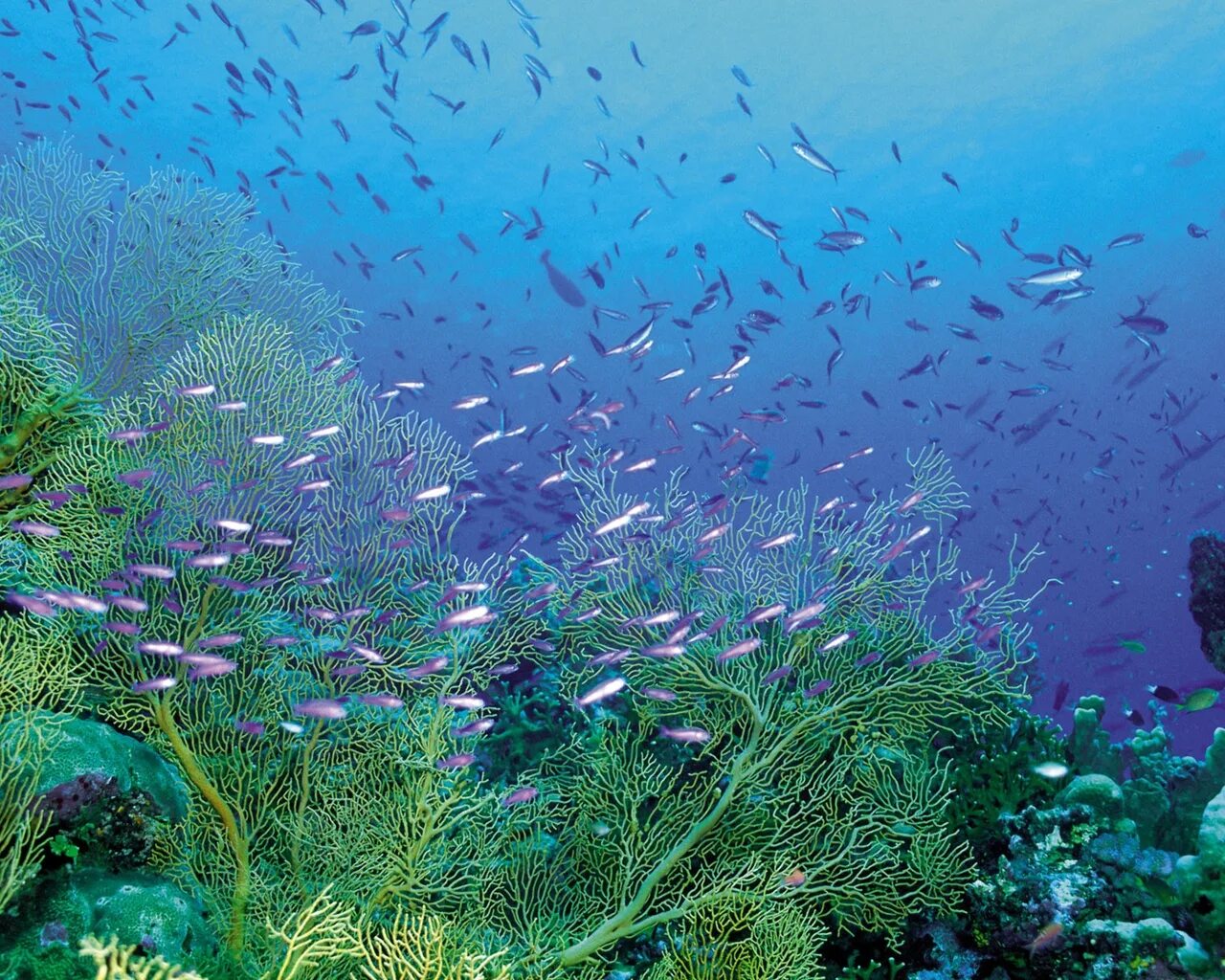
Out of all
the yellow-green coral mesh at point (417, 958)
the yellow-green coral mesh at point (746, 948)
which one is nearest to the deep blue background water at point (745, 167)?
the yellow-green coral mesh at point (746, 948)

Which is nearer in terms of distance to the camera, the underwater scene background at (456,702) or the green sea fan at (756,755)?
the underwater scene background at (456,702)

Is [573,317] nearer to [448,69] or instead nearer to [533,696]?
[448,69]

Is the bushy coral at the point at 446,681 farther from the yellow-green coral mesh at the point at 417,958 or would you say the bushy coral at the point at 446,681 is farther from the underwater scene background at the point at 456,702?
the yellow-green coral mesh at the point at 417,958

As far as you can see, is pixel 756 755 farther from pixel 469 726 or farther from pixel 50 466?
pixel 50 466

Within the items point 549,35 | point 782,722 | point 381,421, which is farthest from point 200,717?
point 549,35

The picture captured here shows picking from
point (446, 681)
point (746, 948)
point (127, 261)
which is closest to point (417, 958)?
point (446, 681)

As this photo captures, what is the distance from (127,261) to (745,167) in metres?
37.1

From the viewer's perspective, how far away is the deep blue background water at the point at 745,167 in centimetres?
2834

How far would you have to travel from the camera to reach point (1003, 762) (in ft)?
18.7

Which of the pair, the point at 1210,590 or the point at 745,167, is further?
the point at 745,167

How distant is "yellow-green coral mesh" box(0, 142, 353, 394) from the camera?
22.3ft

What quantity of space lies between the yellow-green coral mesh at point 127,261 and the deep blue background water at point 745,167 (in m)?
4.67

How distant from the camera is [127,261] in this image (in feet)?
23.6

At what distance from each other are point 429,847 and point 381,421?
3212mm
